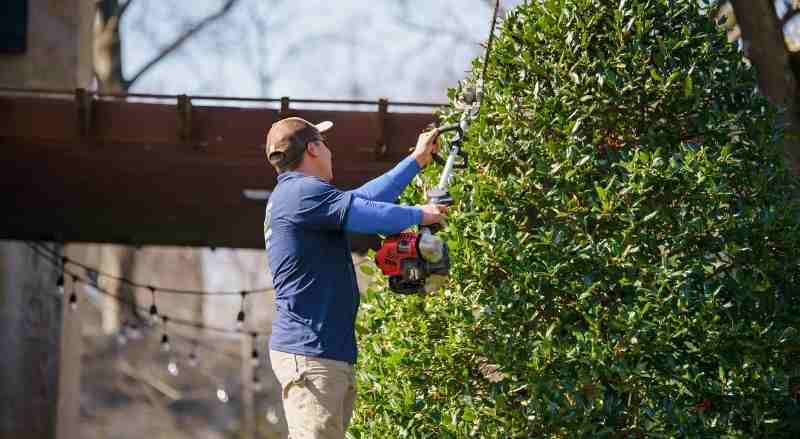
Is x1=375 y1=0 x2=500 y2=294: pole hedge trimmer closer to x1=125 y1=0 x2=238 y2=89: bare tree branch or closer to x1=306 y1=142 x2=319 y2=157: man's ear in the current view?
x1=306 y1=142 x2=319 y2=157: man's ear

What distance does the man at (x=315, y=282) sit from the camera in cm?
474

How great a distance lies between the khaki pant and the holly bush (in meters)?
0.93

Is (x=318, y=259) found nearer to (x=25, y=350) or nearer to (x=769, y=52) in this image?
(x=769, y=52)

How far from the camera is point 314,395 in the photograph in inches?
186

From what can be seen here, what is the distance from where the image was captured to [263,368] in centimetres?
3425

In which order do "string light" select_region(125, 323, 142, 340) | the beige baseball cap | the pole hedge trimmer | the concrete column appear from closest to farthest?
the pole hedge trimmer, the beige baseball cap, the concrete column, "string light" select_region(125, 323, 142, 340)

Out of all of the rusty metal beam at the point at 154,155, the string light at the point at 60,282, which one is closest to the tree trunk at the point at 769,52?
the rusty metal beam at the point at 154,155

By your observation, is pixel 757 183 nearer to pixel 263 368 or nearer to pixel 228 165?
pixel 228 165

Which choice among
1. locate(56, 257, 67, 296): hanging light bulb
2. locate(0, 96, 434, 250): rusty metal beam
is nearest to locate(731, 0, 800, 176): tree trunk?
locate(0, 96, 434, 250): rusty metal beam

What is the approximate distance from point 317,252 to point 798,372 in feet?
8.40

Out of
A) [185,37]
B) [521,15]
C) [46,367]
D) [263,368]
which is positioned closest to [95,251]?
[263,368]

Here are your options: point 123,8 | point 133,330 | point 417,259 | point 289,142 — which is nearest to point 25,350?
point 133,330

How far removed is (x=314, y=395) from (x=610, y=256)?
1681 mm

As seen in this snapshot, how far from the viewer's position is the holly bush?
5.43 meters
